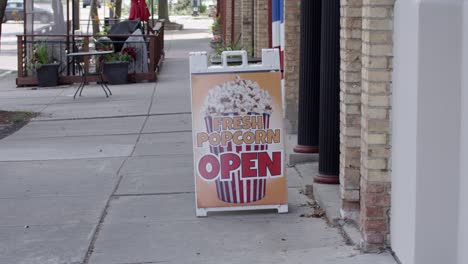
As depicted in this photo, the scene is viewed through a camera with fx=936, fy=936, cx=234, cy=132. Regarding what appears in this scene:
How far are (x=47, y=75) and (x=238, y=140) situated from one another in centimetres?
1307

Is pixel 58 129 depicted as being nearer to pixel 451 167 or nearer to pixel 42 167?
pixel 42 167

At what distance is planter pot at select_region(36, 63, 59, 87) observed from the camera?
19906mm

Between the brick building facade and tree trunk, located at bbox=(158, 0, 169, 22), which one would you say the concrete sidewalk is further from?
tree trunk, located at bbox=(158, 0, 169, 22)

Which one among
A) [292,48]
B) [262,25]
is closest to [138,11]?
[262,25]

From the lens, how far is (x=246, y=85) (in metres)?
7.61

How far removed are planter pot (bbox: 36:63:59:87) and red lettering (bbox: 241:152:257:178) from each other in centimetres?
1295

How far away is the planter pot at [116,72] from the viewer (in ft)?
65.4

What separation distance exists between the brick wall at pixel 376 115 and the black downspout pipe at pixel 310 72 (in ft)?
10.00

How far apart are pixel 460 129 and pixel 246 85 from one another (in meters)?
2.61

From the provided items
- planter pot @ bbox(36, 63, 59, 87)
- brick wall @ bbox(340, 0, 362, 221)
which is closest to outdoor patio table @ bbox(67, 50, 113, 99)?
planter pot @ bbox(36, 63, 59, 87)

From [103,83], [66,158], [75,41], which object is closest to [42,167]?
[66,158]

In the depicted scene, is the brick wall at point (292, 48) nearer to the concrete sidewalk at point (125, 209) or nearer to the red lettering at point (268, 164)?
the concrete sidewalk at point (125, 209)

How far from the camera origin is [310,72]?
9.41 m

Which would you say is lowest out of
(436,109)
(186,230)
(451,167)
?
(186,230)
